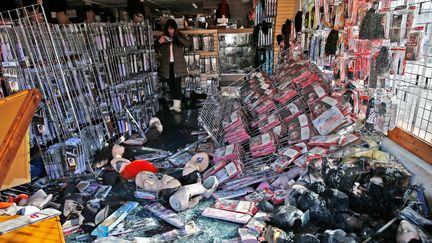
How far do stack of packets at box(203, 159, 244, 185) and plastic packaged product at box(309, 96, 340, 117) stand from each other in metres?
0.78

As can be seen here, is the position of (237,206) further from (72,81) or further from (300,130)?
(72,81)

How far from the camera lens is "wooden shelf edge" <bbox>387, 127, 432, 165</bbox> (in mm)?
1759

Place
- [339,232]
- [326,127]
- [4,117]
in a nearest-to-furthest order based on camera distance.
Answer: [339,232], [4,117], [326,127]

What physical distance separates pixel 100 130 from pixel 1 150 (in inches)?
86.3

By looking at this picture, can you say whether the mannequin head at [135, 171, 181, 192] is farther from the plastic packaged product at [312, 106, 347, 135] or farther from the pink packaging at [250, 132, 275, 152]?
the plastic packaged product at [312, 106, 347, 135]

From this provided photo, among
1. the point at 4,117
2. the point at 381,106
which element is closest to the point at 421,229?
the point at 381,106

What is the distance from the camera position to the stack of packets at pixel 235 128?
281cm

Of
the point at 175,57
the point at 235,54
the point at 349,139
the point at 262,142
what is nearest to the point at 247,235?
the point at 262,142

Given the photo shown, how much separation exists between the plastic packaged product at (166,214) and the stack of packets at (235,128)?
0.91 meters

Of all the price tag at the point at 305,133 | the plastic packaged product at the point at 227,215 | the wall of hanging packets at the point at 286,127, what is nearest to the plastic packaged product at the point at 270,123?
the wall of hanging packets at the point at 286,127

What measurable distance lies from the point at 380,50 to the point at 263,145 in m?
1.12

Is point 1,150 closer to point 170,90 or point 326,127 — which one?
point 326,127

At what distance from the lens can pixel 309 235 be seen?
1.58 metres

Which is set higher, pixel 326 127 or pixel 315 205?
pixel 326 127
